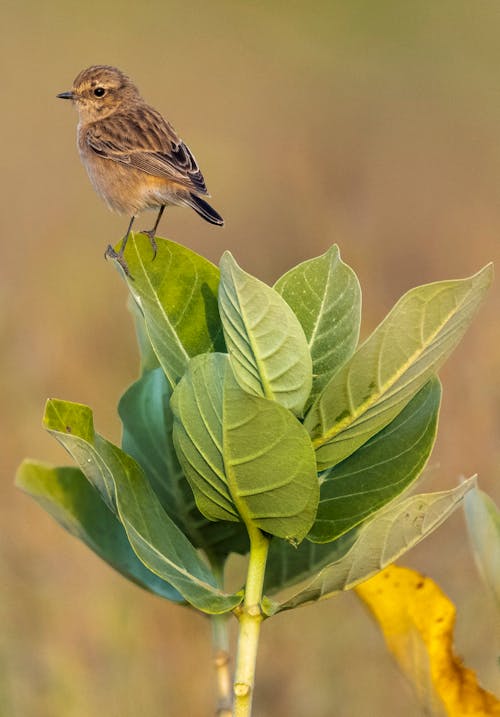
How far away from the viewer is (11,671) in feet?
10.2

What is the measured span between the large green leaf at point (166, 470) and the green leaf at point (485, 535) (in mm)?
326

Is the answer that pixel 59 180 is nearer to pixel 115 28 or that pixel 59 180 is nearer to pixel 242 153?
pixel 242 153

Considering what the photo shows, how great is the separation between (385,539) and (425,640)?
0.21 m

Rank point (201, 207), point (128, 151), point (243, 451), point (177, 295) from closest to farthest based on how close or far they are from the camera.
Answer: point (243, 451) < point (177, 295) < point (201, 207) < point (128, 151)

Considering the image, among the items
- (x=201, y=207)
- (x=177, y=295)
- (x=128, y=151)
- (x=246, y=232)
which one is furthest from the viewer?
(x=246, y=232)

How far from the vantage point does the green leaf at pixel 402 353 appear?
4.30ft

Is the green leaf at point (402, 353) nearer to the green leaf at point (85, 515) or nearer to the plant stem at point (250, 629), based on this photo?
the plant stem at point (250, 629)

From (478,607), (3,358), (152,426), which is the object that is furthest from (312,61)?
(152,426)

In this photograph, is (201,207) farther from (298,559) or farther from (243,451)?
(243,451)

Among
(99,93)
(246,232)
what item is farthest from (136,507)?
(246,232)

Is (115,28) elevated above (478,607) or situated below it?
above

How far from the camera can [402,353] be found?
1.33m

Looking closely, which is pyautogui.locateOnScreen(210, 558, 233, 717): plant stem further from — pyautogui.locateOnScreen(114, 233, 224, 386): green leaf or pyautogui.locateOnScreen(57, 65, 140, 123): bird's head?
pyautogui.locateOnScreen(57, 65, 140, 123): bird's head

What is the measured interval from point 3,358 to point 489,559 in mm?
3359
